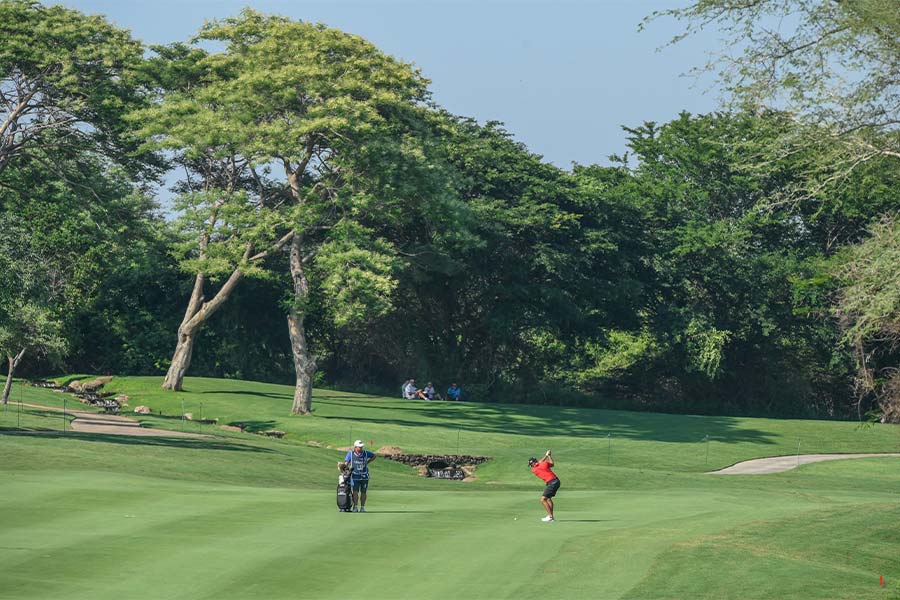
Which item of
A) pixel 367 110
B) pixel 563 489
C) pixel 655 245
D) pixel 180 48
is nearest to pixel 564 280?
pixel 655 245

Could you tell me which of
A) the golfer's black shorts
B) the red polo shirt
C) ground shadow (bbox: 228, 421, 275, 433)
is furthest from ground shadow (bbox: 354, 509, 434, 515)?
ground shadow (bbox: 228, 421, 275, 433)

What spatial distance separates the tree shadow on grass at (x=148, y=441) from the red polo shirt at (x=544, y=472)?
17.3m

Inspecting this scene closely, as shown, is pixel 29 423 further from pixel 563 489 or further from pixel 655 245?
pixel 655 245

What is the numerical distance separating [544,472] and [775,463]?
2603cm

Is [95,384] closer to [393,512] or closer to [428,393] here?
[428,393]

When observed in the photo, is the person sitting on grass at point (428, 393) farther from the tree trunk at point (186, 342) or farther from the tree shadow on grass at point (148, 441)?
the tree shadow on grass at point (148, 441)

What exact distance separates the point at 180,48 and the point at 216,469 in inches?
1217

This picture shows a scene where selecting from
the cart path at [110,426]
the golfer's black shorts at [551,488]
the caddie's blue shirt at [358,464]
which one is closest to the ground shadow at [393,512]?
the caddie's blue shirt at [358,464]

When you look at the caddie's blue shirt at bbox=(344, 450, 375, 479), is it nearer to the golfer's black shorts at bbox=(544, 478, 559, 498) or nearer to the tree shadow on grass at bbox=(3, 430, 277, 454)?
the golfer's black shorts at bbox=(544, 478, 559, 498)

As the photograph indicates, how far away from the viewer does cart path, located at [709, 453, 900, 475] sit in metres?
48.3

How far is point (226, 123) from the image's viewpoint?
188 ft

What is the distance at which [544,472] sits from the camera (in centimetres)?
2850

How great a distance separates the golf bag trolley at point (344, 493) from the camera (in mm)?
28109

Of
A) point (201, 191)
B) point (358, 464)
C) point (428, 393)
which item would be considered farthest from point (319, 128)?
A: point (358, 464)
